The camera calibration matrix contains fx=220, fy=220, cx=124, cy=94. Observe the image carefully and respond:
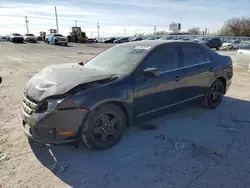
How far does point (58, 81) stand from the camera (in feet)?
10.2

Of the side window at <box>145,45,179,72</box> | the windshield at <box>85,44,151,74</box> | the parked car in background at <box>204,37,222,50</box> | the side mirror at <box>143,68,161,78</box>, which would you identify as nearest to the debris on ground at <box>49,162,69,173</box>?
the windshield at <box>85,44,151,74</box>

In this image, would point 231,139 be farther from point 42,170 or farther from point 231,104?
point 42,170

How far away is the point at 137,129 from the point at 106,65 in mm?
1282

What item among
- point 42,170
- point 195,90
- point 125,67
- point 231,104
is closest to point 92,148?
point 42,170

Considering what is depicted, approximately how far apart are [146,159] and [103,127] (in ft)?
2.50

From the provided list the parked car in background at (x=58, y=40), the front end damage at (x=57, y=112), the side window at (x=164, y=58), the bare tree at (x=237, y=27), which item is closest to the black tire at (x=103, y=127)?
the front end damage at (x=57, y=112)

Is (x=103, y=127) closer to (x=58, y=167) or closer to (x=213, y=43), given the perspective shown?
(x=58, y=167)

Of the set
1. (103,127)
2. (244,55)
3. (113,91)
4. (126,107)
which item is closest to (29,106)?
(103,127)

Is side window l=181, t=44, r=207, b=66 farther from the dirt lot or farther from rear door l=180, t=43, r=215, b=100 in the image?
the dirt lot

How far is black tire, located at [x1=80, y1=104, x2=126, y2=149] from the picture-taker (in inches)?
119

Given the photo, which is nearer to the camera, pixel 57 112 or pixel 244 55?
pixel 57 112

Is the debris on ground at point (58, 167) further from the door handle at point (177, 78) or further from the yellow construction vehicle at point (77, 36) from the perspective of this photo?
the yellow construction vehicle at point (77, 36)

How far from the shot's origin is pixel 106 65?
390cm

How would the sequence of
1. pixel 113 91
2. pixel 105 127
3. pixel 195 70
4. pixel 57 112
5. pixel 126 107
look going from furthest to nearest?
pixel 195 70
pixel 126 107
pixel 105 127
pixel 113 91
pixel 57 112
